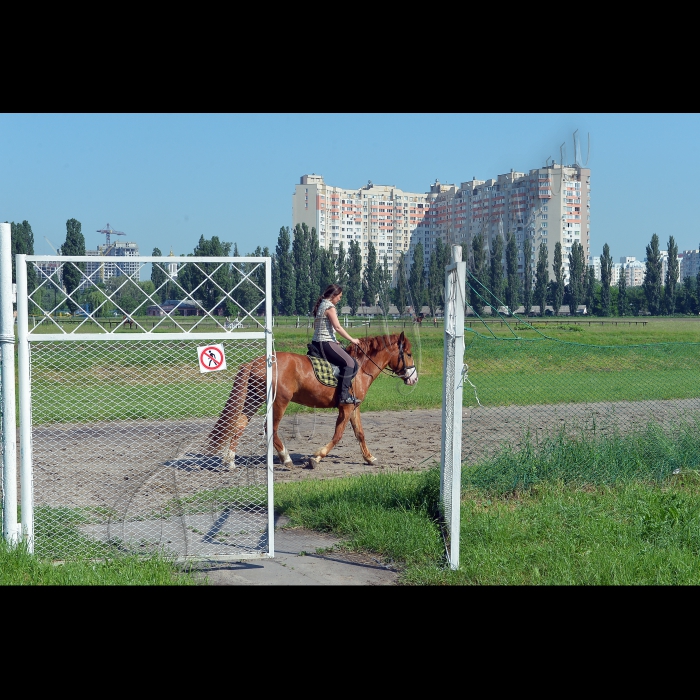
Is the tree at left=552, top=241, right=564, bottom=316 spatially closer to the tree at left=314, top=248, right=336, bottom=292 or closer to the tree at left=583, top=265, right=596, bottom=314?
the tree at left=583, top=265, right=596, bottom=314

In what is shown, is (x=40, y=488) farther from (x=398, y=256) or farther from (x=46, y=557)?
(x=398, y=256)

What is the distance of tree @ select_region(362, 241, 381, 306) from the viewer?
10.4 meters

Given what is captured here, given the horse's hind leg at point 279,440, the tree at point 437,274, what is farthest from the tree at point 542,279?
the horse's hind leg at point 279,440

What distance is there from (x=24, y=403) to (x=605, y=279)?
50256mm

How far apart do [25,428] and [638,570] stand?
15.8 feet

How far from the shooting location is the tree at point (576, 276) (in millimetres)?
33237

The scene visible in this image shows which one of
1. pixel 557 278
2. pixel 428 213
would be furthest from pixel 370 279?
pixel 557 278

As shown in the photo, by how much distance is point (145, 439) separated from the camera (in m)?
11.8

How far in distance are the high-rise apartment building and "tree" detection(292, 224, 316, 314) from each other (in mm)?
355

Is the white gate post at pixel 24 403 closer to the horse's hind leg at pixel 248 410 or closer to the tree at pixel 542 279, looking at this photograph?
the horse's hind leg at pixel 248 410

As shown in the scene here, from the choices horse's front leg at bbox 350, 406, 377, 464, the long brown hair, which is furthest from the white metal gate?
horse's front leg at bbox 350, 406, 377, 464

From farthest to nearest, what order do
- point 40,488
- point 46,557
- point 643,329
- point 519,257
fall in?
point 643,329, point 519,257, point 40,488, point 46,557

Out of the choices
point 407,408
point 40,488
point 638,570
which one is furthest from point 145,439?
→ point 638,570

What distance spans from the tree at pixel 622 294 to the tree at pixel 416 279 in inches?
1262
